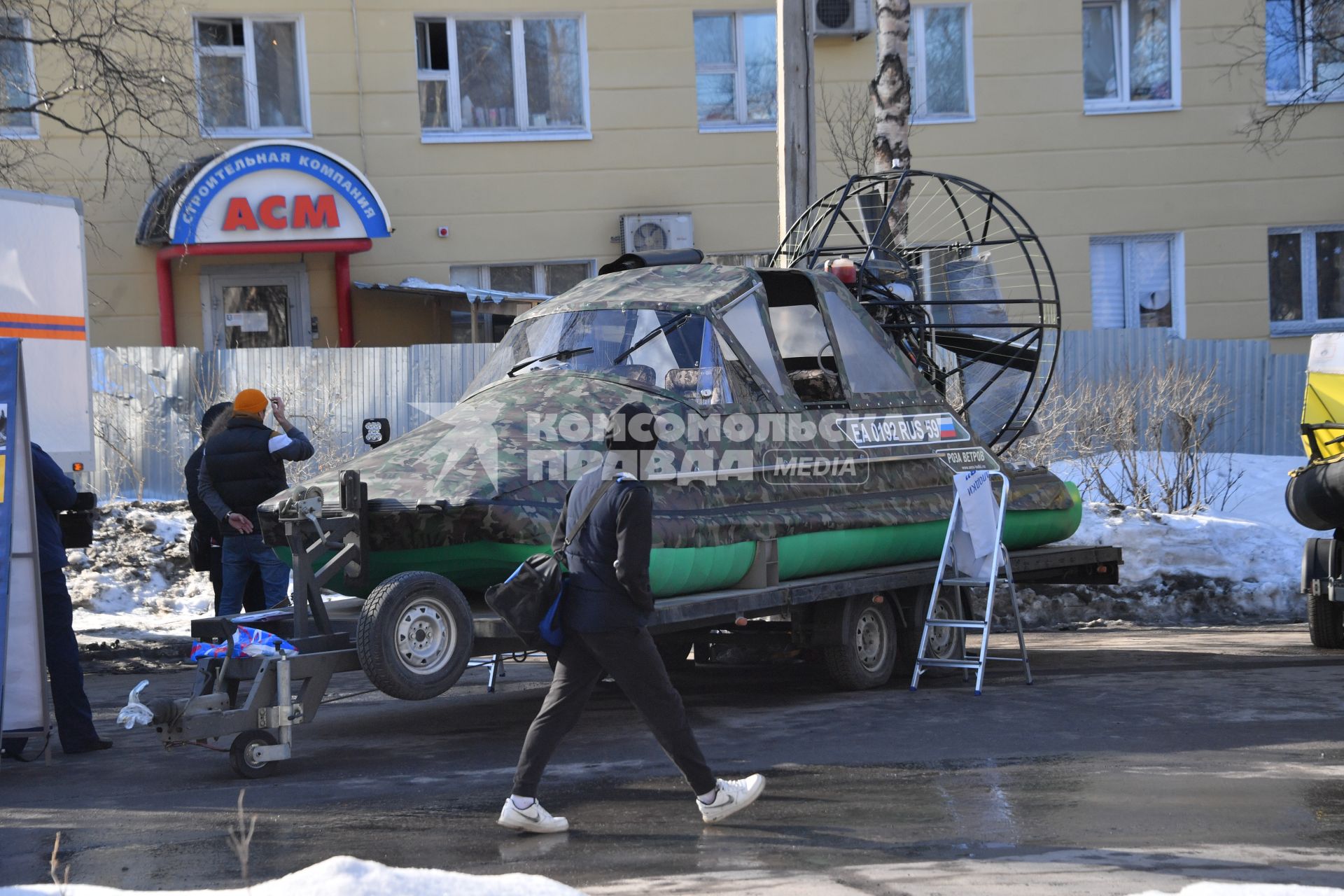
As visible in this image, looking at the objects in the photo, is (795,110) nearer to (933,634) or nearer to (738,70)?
(933,634)

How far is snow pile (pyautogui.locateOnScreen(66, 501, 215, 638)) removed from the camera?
12984 millimetres

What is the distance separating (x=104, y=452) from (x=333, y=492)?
998 centimetres

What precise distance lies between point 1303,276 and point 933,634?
1450 centimetres

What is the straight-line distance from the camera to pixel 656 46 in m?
20.8

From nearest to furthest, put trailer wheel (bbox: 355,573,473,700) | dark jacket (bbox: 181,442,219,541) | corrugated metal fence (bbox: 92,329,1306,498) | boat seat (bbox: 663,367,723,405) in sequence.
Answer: trailer wheel (bbox: 355,573,473,700), boat seat (bbox: 663,367,723,405), dark jacket (bbox: 181,442,219,541), corrugated metal fence (bbox: 92,329,1306,498)

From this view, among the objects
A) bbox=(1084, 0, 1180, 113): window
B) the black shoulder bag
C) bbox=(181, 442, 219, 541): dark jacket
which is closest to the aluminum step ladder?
the black shoulder bag

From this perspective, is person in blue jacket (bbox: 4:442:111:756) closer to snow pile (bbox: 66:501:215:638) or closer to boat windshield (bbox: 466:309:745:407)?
boat windshield (bbox: 466:309:745:407)

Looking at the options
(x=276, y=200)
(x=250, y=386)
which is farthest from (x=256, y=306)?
(x=250, y=386)

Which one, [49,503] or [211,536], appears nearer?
[49,503]

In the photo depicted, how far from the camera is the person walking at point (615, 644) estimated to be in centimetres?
621

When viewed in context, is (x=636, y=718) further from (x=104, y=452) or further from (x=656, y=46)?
(x=656, y=46)

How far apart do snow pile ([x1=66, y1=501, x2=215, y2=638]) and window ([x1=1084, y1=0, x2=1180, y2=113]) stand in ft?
46.6

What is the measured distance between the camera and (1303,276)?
22.2m

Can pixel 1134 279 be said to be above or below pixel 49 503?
above
